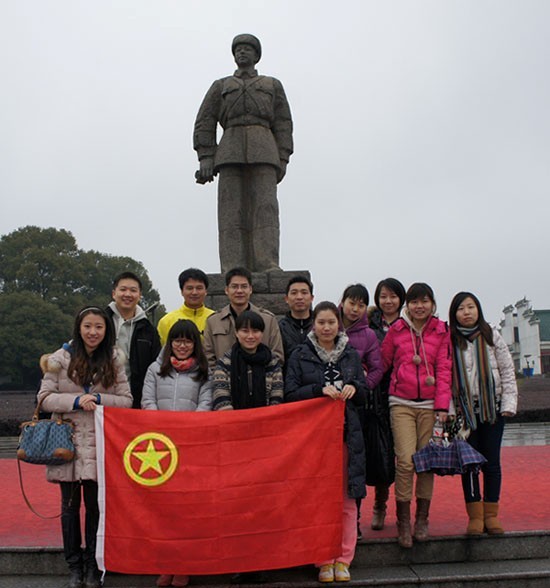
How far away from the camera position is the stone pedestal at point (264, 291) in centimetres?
654

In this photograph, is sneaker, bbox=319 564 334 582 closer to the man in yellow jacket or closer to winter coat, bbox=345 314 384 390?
winter coat, bbox=345 314 384 390

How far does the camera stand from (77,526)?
3.49 m

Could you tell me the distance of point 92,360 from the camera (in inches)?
144

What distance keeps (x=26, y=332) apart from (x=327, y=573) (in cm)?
3427

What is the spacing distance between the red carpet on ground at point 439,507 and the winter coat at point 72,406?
36.3 inches

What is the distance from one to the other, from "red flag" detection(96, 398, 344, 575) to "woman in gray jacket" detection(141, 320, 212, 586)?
19 cm

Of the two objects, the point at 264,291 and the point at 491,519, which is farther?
the point at 264,291

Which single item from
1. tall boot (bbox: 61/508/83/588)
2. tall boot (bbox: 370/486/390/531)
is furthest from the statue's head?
tall boot (bbox: 61/508/83/588)

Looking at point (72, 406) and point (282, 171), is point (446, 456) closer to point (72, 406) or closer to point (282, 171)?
point (72, 406)

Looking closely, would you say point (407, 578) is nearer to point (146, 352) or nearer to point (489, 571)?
point (489, 571)

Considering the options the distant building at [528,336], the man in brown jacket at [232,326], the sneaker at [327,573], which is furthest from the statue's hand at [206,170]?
the distant building at [528,336]

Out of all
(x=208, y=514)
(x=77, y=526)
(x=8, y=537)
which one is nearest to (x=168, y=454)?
(x=208, y=514)

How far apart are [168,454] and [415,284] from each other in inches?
75.9

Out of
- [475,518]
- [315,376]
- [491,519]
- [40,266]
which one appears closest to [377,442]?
[315,376]
